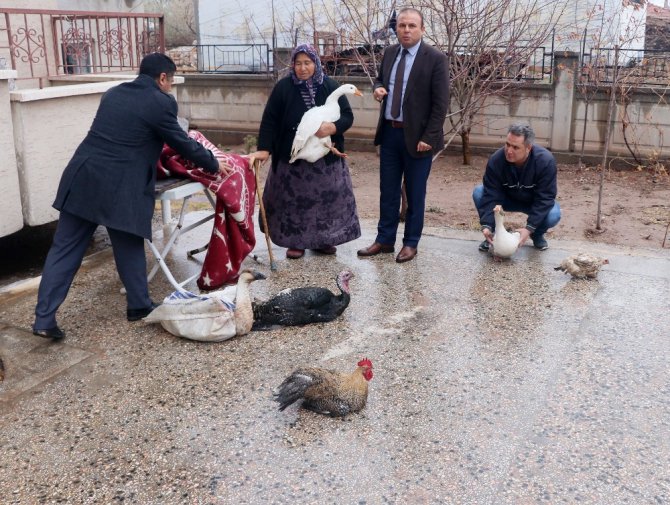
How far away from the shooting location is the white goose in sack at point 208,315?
4.01 m

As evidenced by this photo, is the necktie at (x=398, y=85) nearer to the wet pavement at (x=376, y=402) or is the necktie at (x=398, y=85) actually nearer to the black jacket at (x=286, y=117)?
the black jacket at (x=286, y=117)

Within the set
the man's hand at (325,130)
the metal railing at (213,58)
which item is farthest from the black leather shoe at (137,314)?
the metal railing at (213,58)

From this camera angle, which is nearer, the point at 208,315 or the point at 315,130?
the point at 208,315

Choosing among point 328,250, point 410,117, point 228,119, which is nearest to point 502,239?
point 410,117

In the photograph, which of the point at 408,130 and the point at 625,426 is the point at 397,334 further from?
the point at 408,130

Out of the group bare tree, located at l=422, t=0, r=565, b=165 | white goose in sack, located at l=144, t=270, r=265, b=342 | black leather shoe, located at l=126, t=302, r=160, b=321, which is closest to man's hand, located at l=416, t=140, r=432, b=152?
white goose in sack, located at l=144, t=270, r=265, b=342

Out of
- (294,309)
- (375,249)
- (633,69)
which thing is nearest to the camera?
Result: (294,309)

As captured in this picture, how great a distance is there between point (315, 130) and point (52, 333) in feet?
7.39

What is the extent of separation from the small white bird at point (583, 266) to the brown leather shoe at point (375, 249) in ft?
4.59

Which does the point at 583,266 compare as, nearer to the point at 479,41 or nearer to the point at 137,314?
the point at 137,314

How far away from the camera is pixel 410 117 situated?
5223mm

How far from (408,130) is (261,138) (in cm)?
110

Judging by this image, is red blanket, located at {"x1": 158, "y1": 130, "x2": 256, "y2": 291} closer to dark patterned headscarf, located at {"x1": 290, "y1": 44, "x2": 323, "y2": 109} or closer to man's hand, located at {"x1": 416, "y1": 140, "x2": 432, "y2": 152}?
dark patterned headscarf, located at {"x1": 290, "y1": 44, "x2": 323, "y2": 109}

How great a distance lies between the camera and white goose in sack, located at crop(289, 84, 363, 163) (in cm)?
511
